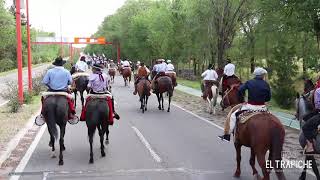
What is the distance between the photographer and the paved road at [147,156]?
10.3 meters

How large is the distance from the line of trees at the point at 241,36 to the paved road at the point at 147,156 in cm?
610

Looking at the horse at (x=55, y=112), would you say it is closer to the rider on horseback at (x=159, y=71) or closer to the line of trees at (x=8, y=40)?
the rider on horseback at (x=159, y=71)

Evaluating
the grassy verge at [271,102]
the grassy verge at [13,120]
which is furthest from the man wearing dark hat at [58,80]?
the grassy verge at [271,102]

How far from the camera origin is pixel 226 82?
19.1 m

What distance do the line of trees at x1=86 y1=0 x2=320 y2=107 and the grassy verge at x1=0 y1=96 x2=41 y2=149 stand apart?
1018 centimetres

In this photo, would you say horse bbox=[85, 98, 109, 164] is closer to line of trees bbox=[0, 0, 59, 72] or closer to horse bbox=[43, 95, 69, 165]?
horse bbox=[43, 95, 69, 165]

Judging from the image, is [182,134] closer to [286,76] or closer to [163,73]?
[163,73]

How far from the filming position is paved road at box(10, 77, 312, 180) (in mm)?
10289

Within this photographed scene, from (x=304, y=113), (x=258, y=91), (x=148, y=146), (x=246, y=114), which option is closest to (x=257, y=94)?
(x=258, y=91)

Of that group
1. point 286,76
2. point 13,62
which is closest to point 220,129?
point 286,76

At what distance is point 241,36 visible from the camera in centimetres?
4644

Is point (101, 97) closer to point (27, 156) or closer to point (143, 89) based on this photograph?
point (27, 156)

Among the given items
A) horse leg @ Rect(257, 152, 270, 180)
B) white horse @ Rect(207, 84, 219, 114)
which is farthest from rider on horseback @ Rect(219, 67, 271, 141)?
white horse @ Rect(207, 84, 219, 114)

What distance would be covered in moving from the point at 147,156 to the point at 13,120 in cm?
816
